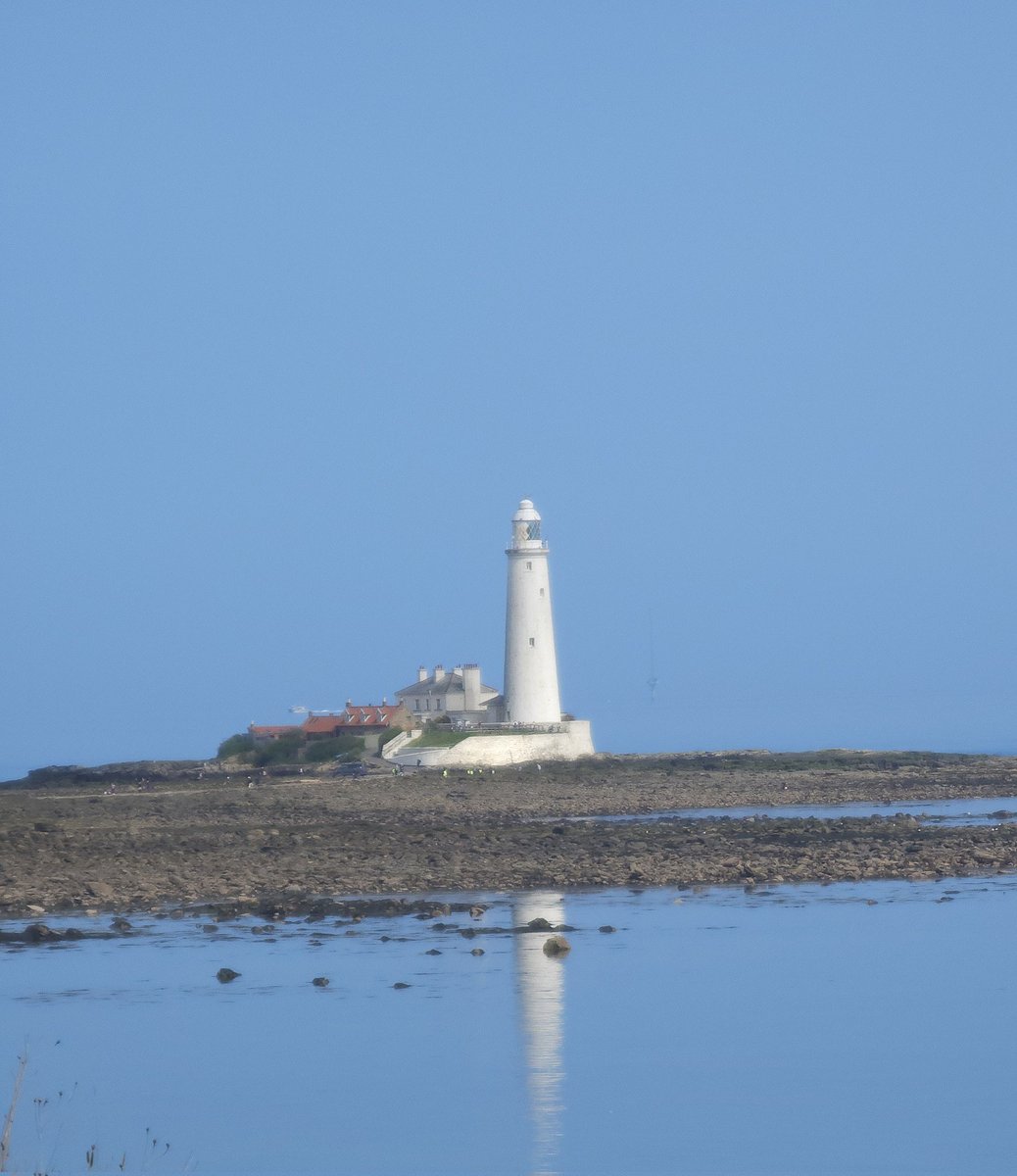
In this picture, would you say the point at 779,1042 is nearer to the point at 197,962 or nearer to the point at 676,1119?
the point at 676,1119

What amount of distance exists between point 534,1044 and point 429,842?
43.6ft

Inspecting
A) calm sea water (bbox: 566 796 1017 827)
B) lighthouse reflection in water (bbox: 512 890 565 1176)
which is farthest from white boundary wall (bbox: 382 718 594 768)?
lighthouse reflection in water (bbox: 512 890 565 1176)

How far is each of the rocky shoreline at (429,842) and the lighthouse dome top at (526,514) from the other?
10.8m

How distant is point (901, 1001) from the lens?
16.0m

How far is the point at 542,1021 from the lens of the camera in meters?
15.0

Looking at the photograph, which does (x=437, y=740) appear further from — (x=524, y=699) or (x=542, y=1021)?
(x=542, y=1021)

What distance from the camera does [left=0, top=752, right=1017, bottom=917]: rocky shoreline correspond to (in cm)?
2258

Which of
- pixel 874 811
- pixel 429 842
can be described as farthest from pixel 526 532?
pixel 429 842

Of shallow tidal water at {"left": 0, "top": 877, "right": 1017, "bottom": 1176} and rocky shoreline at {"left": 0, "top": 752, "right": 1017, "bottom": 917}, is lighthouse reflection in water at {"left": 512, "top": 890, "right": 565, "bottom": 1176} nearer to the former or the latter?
shallow tidal water at {"left": 0, "top": 877, "right": 1017, "bottom": 1176}

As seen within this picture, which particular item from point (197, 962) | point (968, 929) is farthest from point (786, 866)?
point (197, 962)

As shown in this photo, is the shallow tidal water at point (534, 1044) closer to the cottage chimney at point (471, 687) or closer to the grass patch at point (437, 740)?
the grass patch at point (437, 740)

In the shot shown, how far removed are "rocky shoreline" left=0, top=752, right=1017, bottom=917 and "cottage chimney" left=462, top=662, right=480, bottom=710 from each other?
9.53 metres

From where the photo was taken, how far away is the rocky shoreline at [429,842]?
74.1ft

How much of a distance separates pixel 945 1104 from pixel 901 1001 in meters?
3.83
